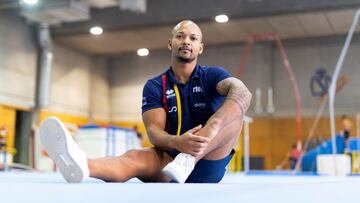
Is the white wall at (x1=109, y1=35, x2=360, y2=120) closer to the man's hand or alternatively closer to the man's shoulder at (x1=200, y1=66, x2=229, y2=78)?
the man's shoulder at (x1=200, y1=66, x2=229, y2=78)

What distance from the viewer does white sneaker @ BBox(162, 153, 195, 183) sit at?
6.27 feet

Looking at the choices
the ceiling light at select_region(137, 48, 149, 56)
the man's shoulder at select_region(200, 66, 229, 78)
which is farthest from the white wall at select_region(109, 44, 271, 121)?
the man's shoulder at select_region(200, 66, 229, 78)

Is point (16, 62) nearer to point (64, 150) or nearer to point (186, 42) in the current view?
point (186, 42)

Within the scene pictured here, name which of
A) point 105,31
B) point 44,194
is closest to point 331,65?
point 105,31

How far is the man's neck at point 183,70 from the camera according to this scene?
2.50 meters

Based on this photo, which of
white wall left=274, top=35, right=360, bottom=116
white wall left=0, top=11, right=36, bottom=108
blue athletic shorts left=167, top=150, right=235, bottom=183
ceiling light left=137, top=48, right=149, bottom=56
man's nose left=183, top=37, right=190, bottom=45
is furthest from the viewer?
ceiling light left=137, top=48, right=149, bottom=56

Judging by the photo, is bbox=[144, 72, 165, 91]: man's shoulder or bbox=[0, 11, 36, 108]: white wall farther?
bbox=[0, 11, 36, 108]: white wall

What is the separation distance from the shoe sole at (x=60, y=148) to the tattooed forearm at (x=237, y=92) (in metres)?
0.77

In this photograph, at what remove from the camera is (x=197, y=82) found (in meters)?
2.48

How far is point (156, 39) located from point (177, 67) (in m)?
11.5

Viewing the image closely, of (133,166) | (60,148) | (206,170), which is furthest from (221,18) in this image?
(60,148)

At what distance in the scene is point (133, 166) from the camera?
213 centimetres

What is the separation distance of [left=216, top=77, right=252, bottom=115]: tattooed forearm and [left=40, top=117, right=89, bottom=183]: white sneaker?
74 centimetres

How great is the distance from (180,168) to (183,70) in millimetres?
709
